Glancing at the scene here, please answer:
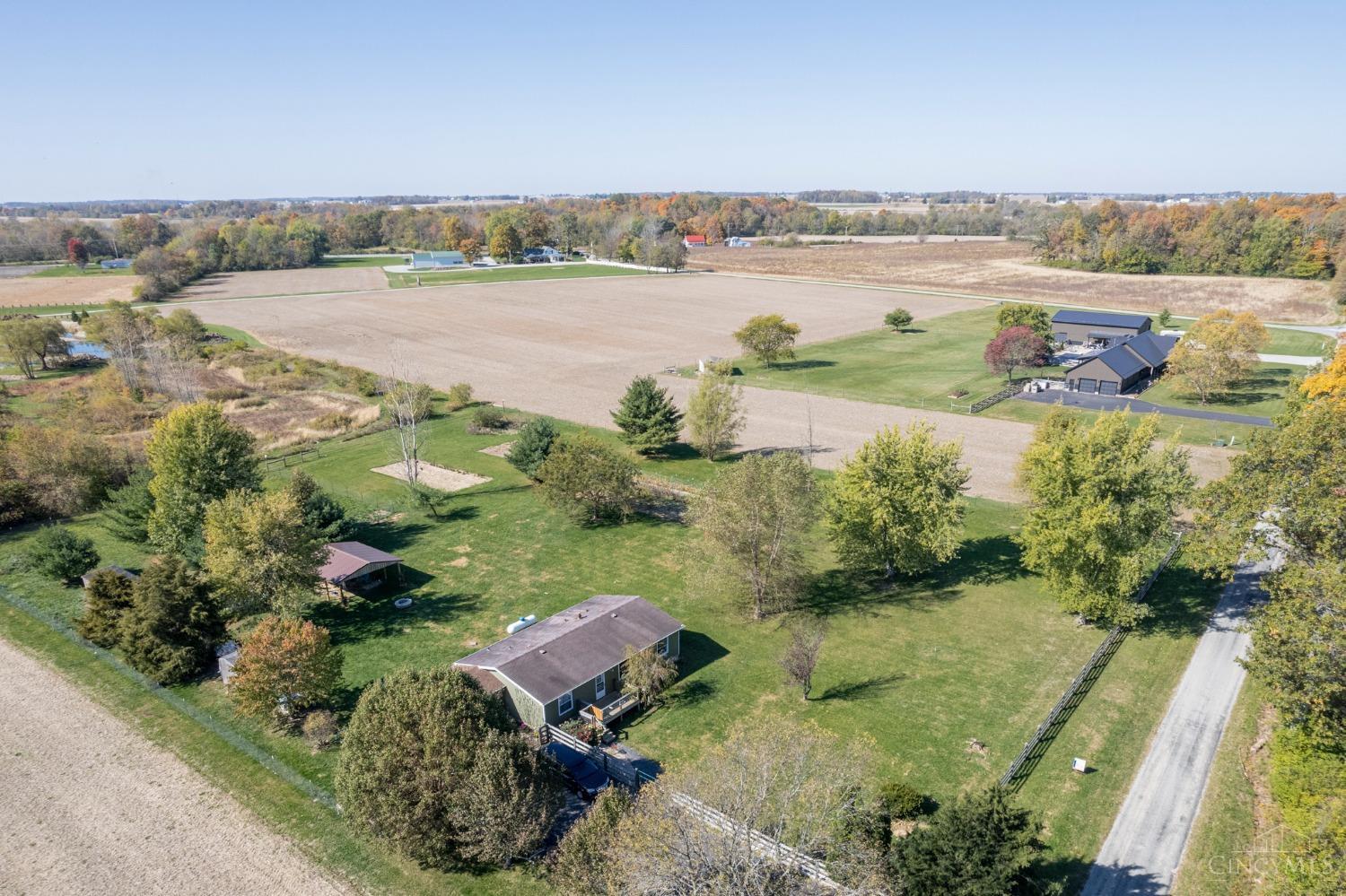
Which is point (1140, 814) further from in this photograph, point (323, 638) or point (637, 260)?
point (637, 260)

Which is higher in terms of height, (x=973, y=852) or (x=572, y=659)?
(x=973, y=852)

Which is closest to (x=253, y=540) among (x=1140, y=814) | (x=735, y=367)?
(x=1140, y=814)

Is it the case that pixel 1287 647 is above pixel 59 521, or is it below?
above

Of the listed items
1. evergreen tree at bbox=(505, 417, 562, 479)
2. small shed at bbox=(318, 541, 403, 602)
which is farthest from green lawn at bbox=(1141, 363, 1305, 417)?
small shed at bbox=(318, 541, 403, 602)

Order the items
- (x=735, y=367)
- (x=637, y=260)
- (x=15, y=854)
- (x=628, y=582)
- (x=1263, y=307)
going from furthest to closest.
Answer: (x=637, y=260), (x=1263, y=307), (x=735, y=367), (x=628, y=582), (x=15, y=854)

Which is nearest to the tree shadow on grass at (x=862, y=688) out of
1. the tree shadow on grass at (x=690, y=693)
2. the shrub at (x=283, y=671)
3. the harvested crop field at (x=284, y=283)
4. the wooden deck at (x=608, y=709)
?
the tree shadow on grass at (x=690, y=693)

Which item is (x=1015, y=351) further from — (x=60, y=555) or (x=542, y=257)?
(x=542, y=257)

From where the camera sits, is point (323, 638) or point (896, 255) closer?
point (323, 638)

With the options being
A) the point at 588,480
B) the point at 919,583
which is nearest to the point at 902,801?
the point at 919,583
